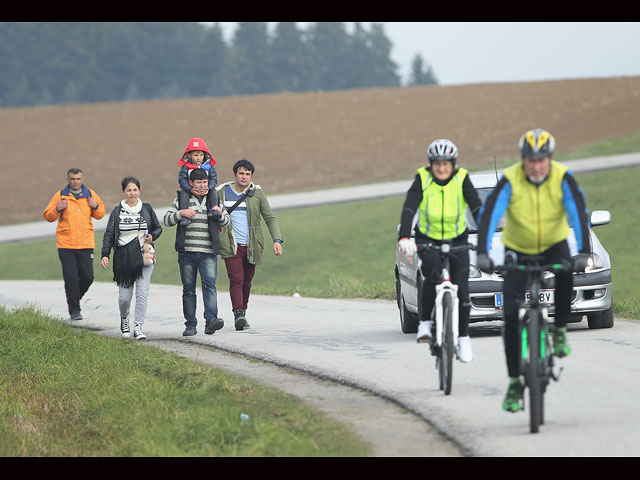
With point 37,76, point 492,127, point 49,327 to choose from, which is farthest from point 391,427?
point 37,76

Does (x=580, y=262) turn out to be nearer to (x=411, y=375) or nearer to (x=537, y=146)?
(x=537, y=146)

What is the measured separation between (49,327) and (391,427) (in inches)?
306

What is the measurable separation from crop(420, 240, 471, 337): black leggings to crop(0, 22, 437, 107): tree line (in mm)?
108156

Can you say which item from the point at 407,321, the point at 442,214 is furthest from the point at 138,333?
the point at 442,214

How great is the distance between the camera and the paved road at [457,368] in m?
6.54

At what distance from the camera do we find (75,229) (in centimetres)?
1507

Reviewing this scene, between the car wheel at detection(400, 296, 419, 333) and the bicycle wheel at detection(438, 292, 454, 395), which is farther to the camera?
the car wheel at detection(400, 296, 419, 333)

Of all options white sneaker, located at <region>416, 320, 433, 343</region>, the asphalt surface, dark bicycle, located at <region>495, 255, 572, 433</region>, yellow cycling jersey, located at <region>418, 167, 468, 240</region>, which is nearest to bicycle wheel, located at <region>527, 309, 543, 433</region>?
dark bicycle, located at <region>495, 255, 572, 433</region>

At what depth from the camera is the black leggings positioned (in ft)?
27.4

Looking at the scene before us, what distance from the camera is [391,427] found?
7020mm

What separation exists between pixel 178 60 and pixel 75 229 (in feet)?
365

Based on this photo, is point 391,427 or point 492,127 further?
point 492,127

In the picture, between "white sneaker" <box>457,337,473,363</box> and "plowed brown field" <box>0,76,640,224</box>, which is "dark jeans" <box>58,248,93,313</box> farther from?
"plowed brown field" <box>0,76,640,224</box>
